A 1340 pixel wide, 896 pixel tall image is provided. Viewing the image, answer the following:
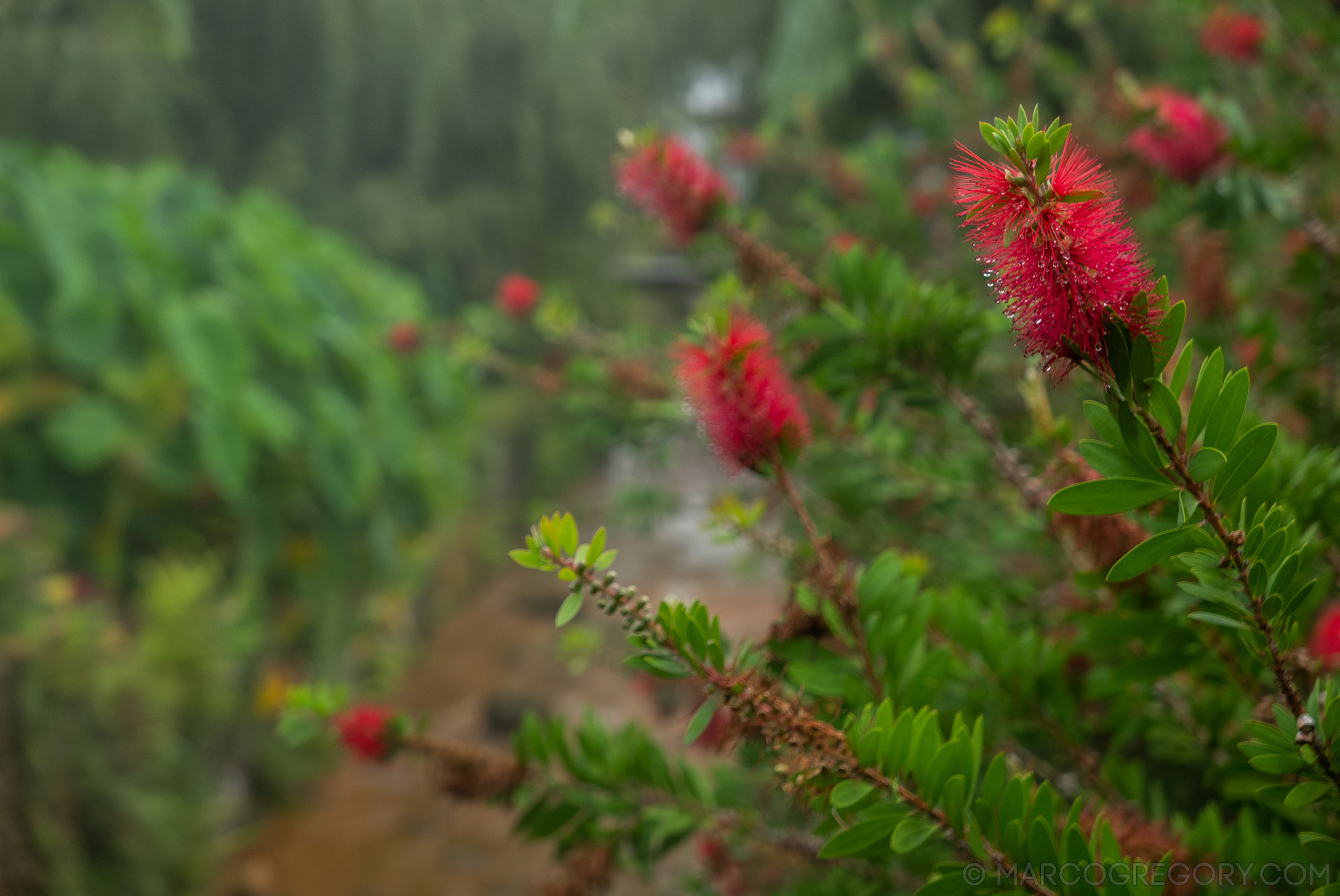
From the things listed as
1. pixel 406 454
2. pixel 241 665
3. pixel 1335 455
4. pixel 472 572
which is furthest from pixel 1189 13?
pixel 472 572

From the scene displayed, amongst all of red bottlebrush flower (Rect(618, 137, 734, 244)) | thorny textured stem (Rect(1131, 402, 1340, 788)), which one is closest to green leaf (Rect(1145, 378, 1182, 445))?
thorny textured stem (Rect(1131, 402, 1340, 788))

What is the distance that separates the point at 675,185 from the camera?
1.82ft

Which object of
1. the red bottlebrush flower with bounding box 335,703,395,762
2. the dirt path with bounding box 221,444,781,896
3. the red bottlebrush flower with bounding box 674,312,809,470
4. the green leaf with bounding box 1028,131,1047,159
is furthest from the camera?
the dirt path with bounding box 221,444,781,896

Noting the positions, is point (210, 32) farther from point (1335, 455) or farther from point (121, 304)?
point (1335, 455)

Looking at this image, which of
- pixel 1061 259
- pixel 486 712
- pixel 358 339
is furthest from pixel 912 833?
pixel 486 712

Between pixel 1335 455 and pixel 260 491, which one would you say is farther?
pixel 260 491

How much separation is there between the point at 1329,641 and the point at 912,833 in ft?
1.03

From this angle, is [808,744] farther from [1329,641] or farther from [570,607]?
[1329,641]

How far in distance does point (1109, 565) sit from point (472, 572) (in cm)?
315

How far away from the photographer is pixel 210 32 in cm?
163

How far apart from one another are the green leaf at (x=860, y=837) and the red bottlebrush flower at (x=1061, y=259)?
19cm

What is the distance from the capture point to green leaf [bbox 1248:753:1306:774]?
0.27 m

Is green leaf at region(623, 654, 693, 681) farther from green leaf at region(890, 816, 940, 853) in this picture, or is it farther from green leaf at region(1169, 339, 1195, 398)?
green leaf at region(1169, 339, 1195, 398)

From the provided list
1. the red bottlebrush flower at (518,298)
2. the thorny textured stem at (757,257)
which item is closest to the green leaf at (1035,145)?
the thorny textured stem at (757,257)
